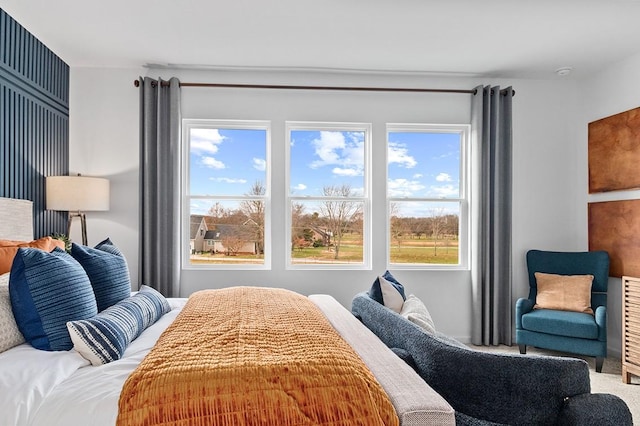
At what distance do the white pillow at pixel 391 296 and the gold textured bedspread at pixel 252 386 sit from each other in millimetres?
1002

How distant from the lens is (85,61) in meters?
4.19

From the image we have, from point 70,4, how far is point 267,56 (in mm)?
1557

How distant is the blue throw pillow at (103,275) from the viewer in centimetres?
219

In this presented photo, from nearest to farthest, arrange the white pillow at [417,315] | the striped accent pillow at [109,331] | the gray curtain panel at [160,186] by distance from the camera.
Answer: the striped accent pillow at [109,331] → the white pillow at [417,315] → the gray curtain panel at [160,186]

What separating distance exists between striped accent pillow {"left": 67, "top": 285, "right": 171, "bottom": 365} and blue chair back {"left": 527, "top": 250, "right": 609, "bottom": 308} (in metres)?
3.66

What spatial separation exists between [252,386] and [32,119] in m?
3.30

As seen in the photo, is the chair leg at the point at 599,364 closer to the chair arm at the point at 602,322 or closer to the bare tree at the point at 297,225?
the chair arm at the point at 602,322

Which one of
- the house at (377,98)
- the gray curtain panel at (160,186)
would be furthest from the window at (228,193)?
the gray curtain panel at (160,186)

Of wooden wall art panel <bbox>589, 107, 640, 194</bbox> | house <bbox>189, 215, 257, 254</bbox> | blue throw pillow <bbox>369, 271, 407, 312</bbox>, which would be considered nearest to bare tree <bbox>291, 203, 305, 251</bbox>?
house <bbox>189, 215, 257, 254</bbox>

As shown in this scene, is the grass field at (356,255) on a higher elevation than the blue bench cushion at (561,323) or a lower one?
higher

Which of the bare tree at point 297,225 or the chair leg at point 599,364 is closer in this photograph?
the chair leg at point 599,364

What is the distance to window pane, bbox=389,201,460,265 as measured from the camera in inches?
181

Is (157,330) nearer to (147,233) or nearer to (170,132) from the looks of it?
(147,233)

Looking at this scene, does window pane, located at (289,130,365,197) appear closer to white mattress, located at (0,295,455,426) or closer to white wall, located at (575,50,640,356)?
white wall, located at (575,50,640,356)
